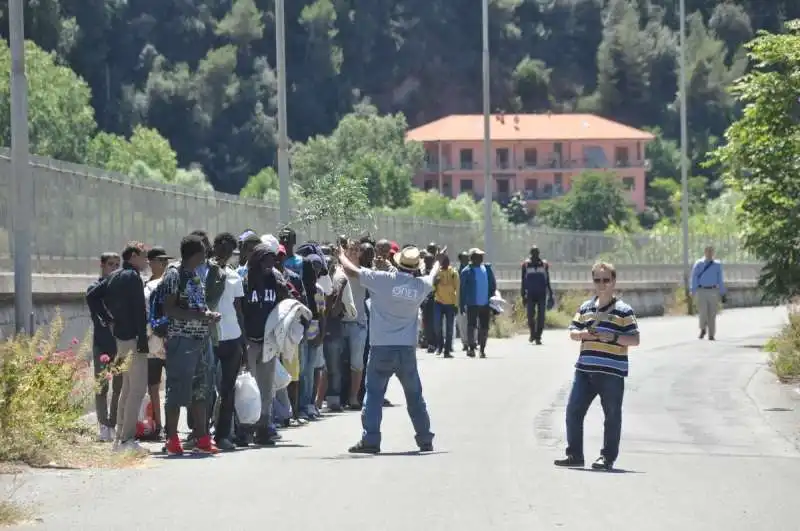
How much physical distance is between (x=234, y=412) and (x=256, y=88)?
15535cm

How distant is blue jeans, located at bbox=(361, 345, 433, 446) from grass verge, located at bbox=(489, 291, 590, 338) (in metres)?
24.2

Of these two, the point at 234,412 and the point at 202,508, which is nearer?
the point at 202,508

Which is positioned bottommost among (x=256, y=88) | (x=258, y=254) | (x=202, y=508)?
(x=202, y=508)

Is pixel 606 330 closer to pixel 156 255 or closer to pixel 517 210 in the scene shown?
pixel 156 255

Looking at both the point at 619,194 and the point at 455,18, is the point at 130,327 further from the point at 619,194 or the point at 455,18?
the point at 455,18

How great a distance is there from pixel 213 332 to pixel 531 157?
16818 centimetres

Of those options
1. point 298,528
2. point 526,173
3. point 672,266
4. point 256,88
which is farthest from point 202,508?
point 526,173

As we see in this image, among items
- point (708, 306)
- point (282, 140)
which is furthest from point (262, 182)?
point (282, 140)

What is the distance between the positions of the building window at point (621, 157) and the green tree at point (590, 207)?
27.8 m

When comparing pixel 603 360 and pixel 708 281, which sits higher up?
pixel 603 360

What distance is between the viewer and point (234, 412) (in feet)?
57.9

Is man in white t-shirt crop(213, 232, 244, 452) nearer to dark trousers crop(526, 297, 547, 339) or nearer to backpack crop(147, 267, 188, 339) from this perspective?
backpack crop(147, 267, 188, 339)

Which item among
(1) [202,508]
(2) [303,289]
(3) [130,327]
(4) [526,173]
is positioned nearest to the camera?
(1) [202,508]

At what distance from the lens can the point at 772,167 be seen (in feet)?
106
